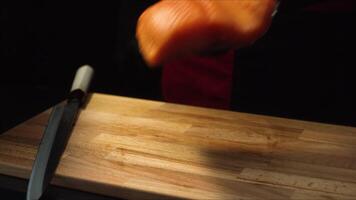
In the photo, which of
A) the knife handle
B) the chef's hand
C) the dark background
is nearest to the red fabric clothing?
the dark background

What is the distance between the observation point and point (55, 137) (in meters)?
0.65

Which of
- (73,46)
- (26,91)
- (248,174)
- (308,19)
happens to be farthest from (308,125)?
(73,46)

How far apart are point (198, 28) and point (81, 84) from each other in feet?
1.30

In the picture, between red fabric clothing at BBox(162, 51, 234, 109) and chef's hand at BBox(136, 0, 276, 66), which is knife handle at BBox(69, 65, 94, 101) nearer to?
red fabric clothing at BBox(162, 51, 234, 109)

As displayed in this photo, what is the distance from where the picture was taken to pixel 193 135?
2.31 feet

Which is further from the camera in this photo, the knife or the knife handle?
the knife handle

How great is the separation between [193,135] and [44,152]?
188mm

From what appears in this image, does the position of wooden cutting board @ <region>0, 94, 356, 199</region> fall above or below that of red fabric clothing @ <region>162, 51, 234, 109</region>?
above

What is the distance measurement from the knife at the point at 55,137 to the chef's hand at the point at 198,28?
216 millimetres

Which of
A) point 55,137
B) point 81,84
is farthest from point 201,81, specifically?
point 55,137

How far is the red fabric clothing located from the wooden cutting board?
238 mm

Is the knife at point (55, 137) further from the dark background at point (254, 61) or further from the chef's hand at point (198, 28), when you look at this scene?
the chef's hand at point (198, 28)

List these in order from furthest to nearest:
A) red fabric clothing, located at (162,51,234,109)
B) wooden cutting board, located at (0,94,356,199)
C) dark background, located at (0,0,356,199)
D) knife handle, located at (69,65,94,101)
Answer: red fabric clothing, located at (162,51,234,109), dark background, located at (0,0,356,199), knife handle, located at (69,65,94,101), wooden cutting board, located at (0,94,356,199)

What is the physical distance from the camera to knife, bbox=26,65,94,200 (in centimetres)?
58
